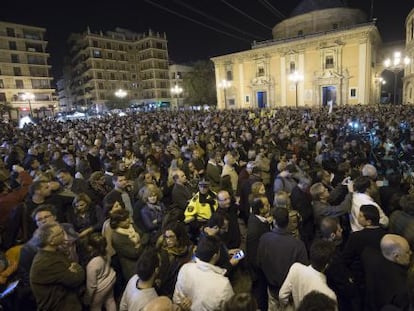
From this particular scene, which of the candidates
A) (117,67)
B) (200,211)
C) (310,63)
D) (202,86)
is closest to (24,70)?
(117,67)

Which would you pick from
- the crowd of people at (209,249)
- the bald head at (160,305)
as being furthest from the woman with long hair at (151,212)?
the bald head at (160,305)

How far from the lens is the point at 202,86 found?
5103cm

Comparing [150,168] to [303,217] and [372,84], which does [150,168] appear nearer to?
[303,217]

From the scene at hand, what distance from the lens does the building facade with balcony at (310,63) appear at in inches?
1357

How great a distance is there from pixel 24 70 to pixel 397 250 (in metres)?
64.2

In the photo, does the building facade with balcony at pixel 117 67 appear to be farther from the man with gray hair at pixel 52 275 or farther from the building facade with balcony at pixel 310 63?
the man with gray hair at pixel 52 275

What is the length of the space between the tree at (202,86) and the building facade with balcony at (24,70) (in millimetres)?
26581

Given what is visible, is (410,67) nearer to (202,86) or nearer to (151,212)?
(202,86)

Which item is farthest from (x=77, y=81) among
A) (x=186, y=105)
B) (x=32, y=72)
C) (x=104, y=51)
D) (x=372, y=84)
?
(x=372, y=84)

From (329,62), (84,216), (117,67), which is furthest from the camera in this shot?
(117,67)

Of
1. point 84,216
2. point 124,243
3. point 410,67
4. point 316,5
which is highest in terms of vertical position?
point 316,5

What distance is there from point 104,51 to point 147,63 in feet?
33.2

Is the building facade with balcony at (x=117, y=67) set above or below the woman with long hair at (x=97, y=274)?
above

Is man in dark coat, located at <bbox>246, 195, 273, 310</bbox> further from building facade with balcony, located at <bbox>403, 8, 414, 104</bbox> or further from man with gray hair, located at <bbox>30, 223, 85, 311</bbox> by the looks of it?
building facade with balcony, located at <bbox>403, 8, 414, 104</bbox>
